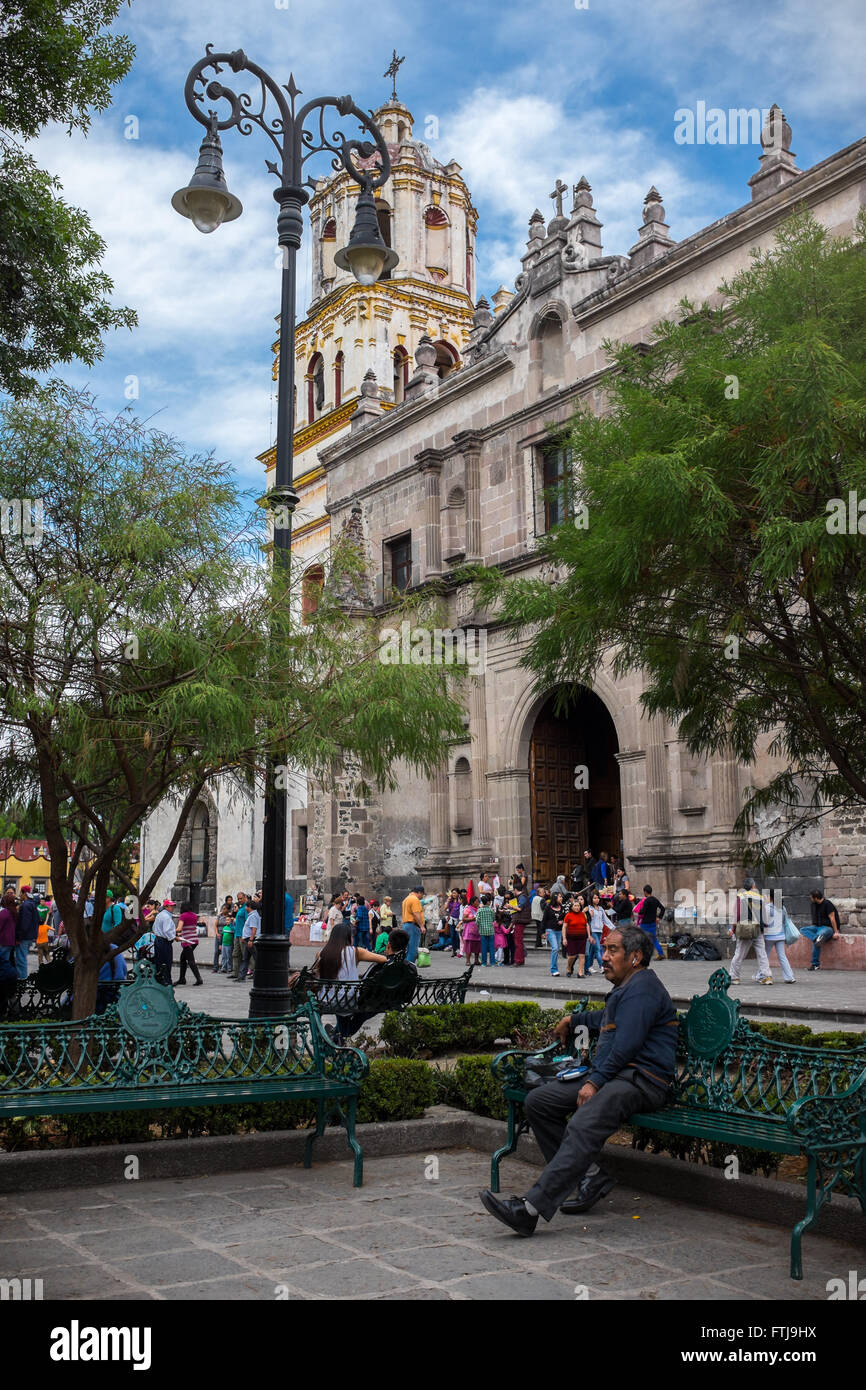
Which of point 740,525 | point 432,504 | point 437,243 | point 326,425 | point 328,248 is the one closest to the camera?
point 740,525

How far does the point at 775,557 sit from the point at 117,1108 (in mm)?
4277

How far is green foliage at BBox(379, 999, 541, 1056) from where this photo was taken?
9.86 m

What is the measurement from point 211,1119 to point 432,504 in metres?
24.6

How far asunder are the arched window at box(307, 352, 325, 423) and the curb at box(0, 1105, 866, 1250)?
41.2 meters

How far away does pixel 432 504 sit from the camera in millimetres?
30047

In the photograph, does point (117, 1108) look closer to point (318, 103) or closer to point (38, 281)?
point (38, 281)

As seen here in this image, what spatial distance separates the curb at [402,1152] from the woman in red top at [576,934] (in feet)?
37.9

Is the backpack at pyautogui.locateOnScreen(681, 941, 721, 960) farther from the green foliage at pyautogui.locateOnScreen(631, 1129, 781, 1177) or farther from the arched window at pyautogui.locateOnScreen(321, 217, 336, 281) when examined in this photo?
the arched window at pyautogui.locateOnScreen(321, 217, 336, 281)

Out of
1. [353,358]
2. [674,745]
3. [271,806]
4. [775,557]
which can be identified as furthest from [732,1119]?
[353,358]

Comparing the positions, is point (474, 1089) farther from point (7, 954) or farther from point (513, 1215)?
point (7, 954)

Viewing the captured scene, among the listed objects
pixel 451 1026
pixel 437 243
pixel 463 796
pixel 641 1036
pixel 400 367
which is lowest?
pixel 451 1026

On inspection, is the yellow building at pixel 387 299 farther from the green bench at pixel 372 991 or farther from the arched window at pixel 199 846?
the green bench at pixel 372 991

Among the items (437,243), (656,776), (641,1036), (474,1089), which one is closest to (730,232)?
(656,776)

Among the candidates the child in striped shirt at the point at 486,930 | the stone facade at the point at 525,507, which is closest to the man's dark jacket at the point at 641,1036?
the stone facade at the point at 525,507
